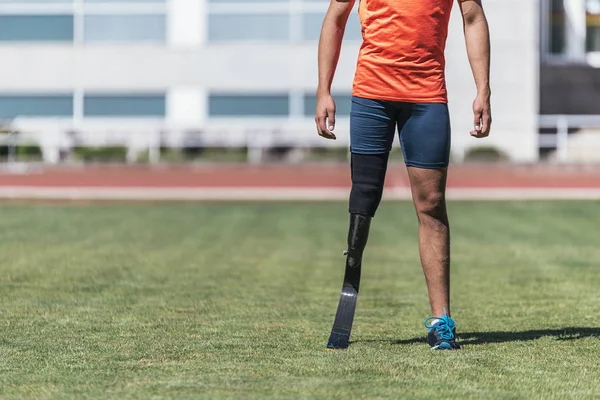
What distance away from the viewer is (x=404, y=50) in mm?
5785

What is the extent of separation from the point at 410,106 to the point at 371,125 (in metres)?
0.20

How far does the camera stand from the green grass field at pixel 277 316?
191 inches

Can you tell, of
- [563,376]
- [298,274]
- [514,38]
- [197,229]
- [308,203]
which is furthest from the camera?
[514,38]

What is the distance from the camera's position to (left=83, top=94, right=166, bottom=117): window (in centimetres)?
3828

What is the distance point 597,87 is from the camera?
127 feet

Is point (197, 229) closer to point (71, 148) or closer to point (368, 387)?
point (368, 387)

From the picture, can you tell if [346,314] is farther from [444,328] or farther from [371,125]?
[371,125]

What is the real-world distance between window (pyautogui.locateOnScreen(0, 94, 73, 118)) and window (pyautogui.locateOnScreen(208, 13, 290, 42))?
15.9ft

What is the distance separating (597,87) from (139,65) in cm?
1406

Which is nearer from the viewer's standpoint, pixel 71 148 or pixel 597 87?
pixel 71 148

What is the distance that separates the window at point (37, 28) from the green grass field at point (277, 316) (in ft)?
82.1

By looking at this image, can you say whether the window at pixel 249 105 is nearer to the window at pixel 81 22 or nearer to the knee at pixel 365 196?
the window at pixel 81 22

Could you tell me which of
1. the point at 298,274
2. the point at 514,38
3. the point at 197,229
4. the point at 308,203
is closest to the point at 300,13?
the point at 514,38

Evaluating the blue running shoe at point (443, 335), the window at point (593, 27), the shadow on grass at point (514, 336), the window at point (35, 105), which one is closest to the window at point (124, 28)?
the window at point (35, 105)
